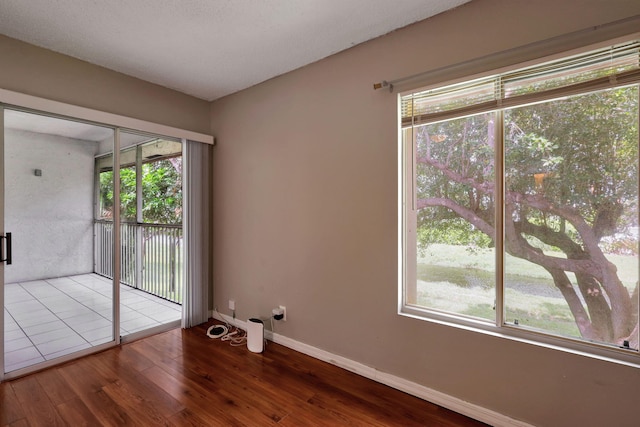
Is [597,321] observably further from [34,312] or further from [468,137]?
[34,312]

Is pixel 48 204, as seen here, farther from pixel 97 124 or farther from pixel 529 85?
pixel 529 85

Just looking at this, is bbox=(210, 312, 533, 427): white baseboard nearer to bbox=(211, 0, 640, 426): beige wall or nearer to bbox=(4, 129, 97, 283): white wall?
bbox=(211, 0, 640, 426): beige wall

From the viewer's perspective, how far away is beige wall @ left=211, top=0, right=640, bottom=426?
59.4 inches

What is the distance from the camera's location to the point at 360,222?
2.18 m

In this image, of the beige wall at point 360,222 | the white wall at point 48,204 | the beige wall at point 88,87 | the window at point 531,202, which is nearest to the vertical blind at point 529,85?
the window at point 531,202

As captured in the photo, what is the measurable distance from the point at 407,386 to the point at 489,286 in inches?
34.7

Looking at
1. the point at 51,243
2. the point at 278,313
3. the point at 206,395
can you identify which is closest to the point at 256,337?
the point at 278,313

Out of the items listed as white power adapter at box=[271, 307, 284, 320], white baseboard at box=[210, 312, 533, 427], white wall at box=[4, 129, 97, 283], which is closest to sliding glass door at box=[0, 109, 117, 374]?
white wall at box=[4, 129, 97, 283]

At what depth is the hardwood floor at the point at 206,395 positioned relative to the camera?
5.65 ft

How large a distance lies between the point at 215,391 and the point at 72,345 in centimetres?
152

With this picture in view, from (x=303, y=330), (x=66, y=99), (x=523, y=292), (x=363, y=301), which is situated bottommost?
(x=303, y=330)

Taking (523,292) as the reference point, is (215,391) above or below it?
below

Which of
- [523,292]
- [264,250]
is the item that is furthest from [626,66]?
[264,250]

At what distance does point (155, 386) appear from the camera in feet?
6.68
